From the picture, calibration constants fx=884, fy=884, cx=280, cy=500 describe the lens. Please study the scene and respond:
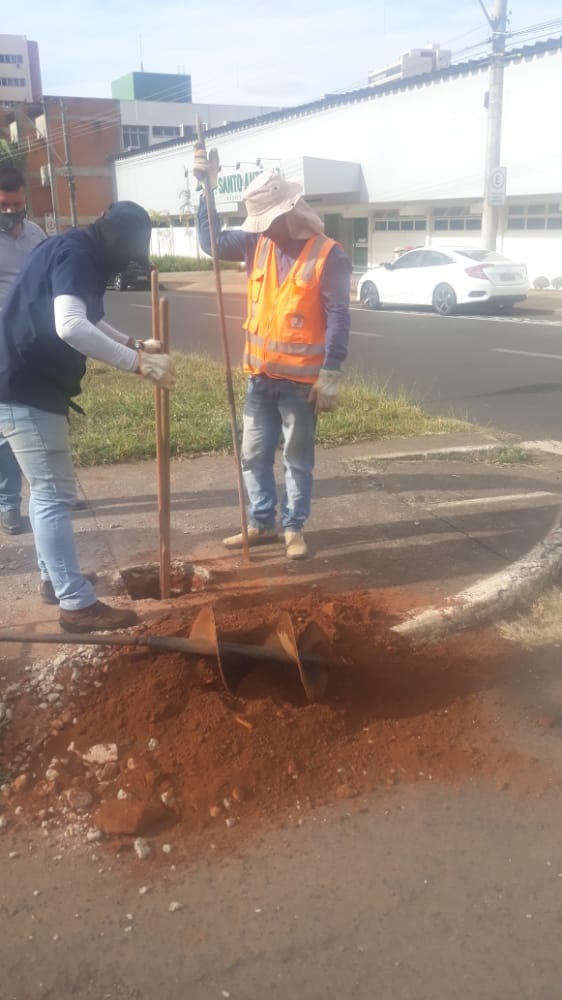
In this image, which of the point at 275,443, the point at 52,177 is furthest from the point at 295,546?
the point at 52,177

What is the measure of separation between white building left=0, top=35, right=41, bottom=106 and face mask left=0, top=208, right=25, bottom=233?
59285 mm

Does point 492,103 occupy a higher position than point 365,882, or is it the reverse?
point 492,103

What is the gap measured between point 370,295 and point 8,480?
18.2 metres

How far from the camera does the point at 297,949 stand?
2.27 m

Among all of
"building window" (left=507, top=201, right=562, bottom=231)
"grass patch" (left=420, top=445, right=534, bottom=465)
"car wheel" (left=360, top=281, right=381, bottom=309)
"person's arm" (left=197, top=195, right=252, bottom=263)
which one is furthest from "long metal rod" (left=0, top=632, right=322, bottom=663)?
"building window" (left=507, top=201, right=562, bottom=231)

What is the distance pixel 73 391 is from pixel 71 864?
1.96 meters

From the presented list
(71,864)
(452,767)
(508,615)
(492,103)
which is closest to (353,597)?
(508,615)

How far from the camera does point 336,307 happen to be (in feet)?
14.5

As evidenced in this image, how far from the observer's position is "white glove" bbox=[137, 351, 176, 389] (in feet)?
11.9

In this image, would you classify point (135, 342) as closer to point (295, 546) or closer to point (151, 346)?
point (151, 346)

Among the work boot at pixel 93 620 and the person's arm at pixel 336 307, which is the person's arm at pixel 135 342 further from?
the work boot at pixel 93 620

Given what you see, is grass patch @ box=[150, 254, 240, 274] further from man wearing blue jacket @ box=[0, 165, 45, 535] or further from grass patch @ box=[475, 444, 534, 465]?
man wearing blue jacket @ box=[0, 165, 45, 535]

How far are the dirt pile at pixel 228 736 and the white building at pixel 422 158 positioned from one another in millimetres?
24037

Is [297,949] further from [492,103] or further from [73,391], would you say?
[492,103]
